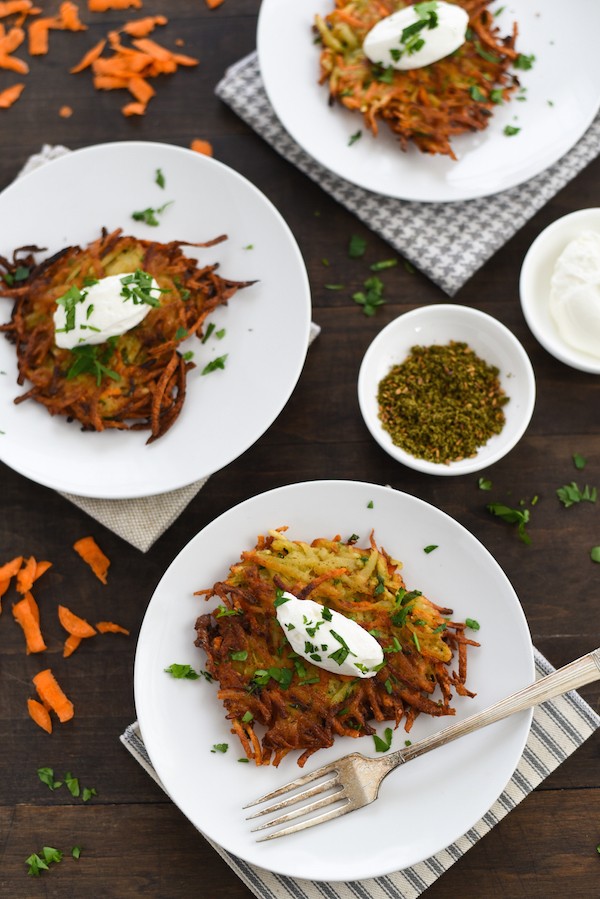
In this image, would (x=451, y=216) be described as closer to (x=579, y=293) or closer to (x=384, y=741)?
(x=579, y=293)

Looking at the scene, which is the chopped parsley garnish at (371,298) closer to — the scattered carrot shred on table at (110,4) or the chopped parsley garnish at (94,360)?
the chopped parsley garnish at (94,360)

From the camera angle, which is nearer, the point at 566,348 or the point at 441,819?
the point at 441,819

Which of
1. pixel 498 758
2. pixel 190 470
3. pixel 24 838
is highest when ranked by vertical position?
pixel 190 470

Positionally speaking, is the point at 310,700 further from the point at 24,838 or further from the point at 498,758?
the point at 24,838

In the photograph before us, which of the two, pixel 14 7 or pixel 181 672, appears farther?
pixel 14 7

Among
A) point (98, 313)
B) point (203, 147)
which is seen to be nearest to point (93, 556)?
point (98, 313)

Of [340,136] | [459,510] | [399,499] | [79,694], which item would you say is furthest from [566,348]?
[79,694]
